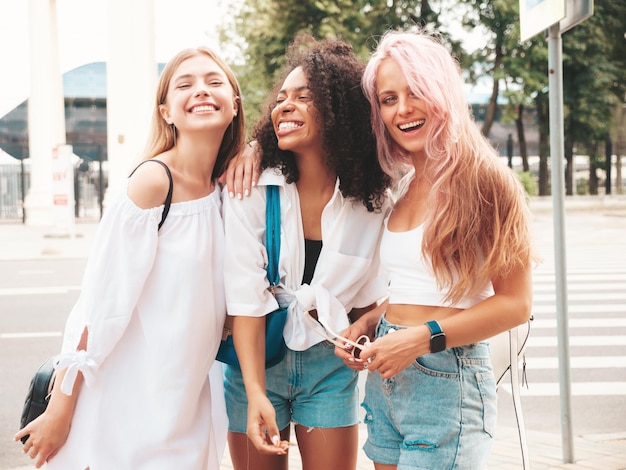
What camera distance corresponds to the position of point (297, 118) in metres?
2.49

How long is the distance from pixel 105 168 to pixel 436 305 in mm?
31302

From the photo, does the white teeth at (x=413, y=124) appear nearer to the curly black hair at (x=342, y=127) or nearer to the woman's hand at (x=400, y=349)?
the curly black hair at (x=342, y=127)

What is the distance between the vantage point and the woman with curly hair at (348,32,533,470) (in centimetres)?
219

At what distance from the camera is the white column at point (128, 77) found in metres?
19.2

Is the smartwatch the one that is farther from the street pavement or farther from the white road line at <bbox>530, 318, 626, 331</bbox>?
the white road line at <bbox>530, 318, 626, 331</bbox>

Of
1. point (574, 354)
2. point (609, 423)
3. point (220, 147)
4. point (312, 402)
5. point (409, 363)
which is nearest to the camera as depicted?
point (409, 363)

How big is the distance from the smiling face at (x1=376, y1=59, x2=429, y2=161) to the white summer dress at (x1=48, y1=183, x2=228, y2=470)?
68 cm

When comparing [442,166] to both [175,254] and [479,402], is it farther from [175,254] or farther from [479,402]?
[175,254]

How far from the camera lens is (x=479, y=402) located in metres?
2.26

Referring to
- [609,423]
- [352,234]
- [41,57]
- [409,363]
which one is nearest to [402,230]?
[352,234]

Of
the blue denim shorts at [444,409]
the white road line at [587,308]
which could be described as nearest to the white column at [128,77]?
the white road line at [587,308]

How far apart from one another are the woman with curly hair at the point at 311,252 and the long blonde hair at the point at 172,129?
0.55ft

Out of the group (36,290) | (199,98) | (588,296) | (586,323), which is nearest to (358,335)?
(199,98)

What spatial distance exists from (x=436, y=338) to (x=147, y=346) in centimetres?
91
